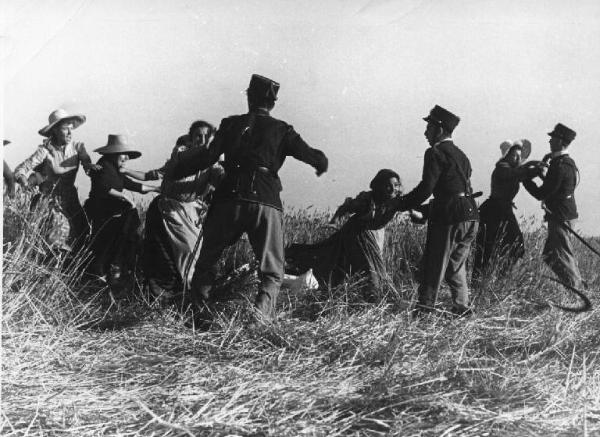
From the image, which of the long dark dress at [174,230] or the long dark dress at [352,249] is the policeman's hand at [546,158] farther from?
the long dark dress at [174,230]

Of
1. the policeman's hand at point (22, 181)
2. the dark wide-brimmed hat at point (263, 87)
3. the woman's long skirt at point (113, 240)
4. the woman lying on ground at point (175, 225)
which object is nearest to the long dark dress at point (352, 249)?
the woman lying on ground at point (175, 225)

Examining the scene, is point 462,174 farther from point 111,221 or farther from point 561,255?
point 111,221

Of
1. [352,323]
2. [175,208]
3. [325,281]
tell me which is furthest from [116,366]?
[325,281]

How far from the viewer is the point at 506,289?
5855mm

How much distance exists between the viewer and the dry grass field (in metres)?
2.84

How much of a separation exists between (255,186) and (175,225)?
1.43 metres

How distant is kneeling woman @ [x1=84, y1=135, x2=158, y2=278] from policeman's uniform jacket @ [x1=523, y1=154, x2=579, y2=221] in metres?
3.93

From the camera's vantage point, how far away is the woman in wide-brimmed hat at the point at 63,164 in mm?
5613

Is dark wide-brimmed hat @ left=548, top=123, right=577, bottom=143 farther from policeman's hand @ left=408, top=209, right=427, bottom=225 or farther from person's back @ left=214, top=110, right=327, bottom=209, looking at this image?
person's back @ left=214, top=110, right=327, bottom=209

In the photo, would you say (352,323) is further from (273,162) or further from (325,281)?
(325,281)

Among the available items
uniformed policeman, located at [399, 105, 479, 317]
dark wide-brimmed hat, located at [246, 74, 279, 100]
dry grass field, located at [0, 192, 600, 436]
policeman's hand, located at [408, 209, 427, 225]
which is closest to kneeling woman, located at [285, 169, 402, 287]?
policeman's hand, located at [408, 209, 427, 225]

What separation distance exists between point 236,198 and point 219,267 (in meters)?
1.73

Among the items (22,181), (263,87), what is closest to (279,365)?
(263,87)

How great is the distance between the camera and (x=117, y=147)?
5.92 m
